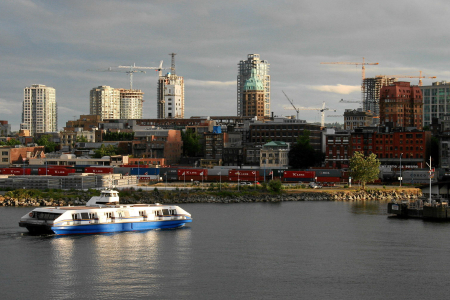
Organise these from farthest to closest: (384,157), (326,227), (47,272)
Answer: (384,157)
(326,227)
(47,272)

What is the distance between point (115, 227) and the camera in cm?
6556

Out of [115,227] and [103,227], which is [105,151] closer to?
[115,227]

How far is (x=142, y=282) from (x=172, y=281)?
213cm

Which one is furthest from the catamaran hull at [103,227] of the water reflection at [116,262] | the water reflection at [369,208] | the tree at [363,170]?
the tree at [363,170]

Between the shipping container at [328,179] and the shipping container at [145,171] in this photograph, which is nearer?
the shipping container at [328,179]

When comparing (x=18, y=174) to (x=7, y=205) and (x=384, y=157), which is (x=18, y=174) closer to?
(x=7, y=205)

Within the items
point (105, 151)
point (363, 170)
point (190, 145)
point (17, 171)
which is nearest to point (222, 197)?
point (363, 170)

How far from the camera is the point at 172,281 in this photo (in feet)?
145

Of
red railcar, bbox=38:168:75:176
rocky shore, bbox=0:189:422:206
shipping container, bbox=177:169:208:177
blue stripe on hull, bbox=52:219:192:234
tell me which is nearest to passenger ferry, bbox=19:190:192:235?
blue stripe on hull, bbox=52:219:192:234

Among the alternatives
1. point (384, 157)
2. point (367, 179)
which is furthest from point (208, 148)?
point (367, 179)

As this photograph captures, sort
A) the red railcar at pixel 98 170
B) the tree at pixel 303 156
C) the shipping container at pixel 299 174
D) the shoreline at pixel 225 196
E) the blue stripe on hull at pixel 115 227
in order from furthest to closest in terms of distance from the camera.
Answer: the tree at pixel 303 156 < the red railcar at pixel 98 170 < the shipping container at pixel 299 174 < the shoreline at pixel 225 196 < the blue stripe on hull at pixel 115 227

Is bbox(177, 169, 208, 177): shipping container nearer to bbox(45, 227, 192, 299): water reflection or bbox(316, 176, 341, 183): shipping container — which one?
bbox(316, 176, 341, 183): shipping container

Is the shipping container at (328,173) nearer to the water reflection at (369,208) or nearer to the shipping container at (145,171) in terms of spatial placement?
the water reflection at (369,208)

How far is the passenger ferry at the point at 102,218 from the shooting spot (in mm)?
62000
